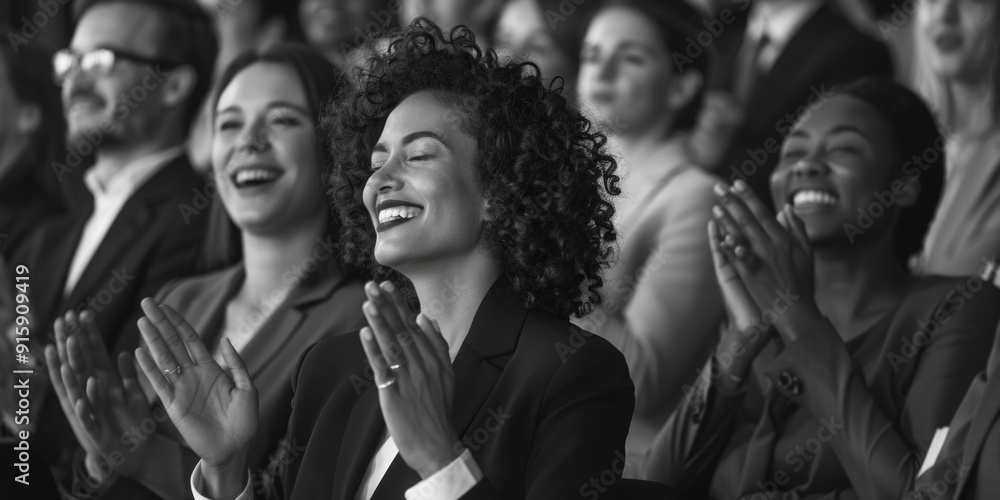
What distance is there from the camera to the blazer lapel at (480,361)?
1411mm

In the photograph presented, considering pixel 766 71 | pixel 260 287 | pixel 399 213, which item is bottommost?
pixel 399 213

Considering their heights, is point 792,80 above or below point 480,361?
above

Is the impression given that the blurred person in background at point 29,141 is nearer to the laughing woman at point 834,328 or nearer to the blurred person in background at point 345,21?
the blurred person in background at point 345,21

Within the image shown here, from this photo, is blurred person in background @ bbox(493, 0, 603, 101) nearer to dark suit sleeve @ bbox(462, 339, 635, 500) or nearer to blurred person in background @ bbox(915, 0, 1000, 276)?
blurred person in background @ bbox(915, 0, 1000, 276)

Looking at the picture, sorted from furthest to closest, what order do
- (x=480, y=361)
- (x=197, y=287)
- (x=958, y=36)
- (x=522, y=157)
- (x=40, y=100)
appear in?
(x=40, y=100) < (x=197, y=287) < (x=958, y=36) < (x=522, y=157) < (x=480, y=361)

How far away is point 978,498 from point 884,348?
1.24ft

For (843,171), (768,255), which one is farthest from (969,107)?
(768,255)

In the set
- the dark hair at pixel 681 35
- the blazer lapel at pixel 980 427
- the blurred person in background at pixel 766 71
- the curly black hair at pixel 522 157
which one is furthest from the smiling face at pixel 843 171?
the curly black hair at pixel 522 157

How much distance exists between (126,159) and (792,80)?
5.22 ft

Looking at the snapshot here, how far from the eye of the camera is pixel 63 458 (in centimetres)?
257

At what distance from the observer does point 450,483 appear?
1.26 m

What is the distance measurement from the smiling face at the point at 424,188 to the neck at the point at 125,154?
141 centimetres

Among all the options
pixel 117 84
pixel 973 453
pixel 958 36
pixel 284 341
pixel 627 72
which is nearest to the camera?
pixel 973 453

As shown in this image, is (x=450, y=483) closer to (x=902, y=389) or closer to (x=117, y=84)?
(x=902, y=389)
